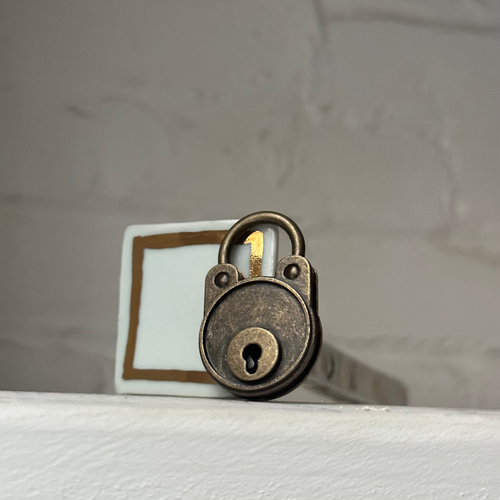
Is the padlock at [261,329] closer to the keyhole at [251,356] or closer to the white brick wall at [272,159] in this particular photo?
the keyhole at [251,356]

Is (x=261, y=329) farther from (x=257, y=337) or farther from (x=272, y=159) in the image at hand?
(x=272, y=159)

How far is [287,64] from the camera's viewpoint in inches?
34.8

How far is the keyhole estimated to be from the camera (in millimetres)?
344

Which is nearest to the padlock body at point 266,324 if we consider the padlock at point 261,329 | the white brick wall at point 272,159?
the padlock at point 261,329

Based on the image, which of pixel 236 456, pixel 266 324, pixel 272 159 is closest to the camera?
pixel 236 456

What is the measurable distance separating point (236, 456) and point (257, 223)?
18cm

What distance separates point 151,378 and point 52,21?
0.71m

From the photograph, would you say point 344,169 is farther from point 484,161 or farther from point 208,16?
point 208,16

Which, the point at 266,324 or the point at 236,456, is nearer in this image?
the point at 236,456

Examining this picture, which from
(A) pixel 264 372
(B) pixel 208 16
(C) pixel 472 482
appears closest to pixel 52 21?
(B) pixel 208 16

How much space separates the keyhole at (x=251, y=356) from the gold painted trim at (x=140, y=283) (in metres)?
0.05

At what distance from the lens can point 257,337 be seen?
344 millimetres

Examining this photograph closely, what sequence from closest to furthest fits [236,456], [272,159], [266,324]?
1. [236,456]
2. [266,324]
3. [272,159]

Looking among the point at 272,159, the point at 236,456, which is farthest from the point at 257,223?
the point at 272,159
